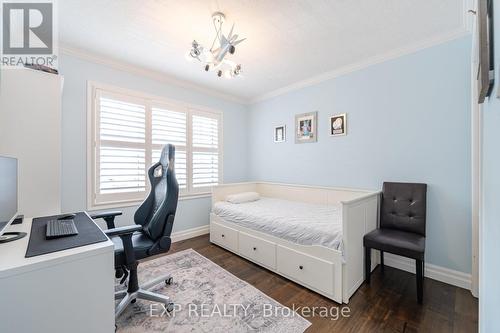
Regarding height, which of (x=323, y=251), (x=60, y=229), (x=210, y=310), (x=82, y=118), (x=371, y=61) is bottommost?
(x=210, y=310)

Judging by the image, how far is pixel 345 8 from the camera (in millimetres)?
1754

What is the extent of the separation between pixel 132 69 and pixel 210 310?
3.03 m

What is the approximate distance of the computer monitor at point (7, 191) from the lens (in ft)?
3.74

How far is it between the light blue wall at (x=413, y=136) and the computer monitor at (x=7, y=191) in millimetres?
3135

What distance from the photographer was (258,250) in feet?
7.98

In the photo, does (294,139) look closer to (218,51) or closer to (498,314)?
(218,51)

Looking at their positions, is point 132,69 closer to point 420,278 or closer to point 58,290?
point 58,290

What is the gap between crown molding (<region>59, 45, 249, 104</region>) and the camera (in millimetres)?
2402

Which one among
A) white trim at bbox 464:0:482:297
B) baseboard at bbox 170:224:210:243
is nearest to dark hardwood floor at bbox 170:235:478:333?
white trim at bbox 464:0:482:297

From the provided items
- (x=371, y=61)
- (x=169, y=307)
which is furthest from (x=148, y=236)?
(x=371, y=61)

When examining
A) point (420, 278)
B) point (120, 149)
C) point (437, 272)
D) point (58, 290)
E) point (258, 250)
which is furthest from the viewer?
point (120, 149)

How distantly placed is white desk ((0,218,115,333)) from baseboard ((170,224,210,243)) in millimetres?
2231

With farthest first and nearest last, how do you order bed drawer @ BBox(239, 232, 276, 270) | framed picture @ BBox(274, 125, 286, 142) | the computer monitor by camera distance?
1. framed picture @ BBox(274, 125, 286, 142)
2. bed drawer @ BBox(239, 232, 276, 270)
3. the computer monitor

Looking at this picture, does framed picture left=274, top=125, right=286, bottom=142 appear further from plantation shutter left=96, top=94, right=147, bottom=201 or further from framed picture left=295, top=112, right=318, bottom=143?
plantation shutter left=96, top=94, right=147, bottom=201
